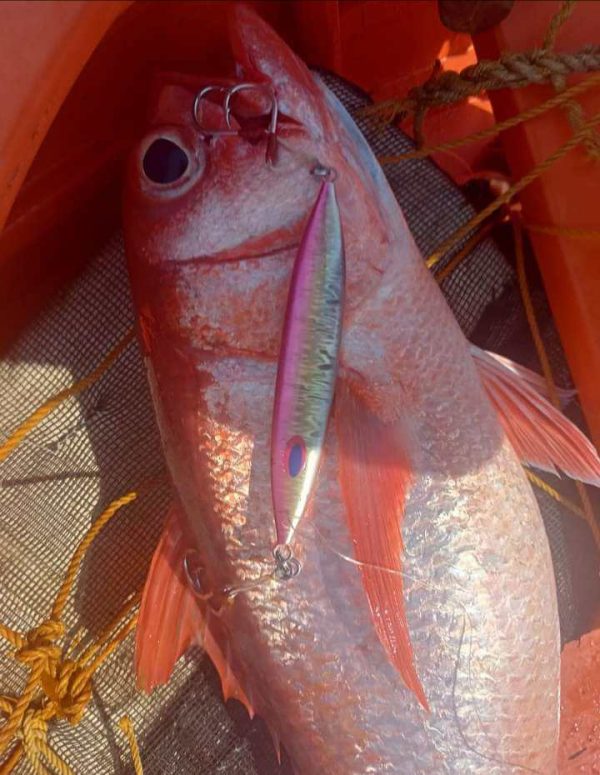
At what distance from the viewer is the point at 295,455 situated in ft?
3.80

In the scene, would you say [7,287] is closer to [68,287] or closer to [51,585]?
[68,287]

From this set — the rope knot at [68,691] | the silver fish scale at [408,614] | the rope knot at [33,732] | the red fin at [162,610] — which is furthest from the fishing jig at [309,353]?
the rope knot at [33,732]

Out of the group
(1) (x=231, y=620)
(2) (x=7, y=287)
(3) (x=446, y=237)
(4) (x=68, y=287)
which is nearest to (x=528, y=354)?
(3) (x=446, y=237)

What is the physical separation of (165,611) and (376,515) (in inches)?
22.7

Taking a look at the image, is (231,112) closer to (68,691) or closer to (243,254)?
(243,254)

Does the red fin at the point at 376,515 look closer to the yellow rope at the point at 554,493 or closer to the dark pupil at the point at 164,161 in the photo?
the dark pupil at the point at 164,161

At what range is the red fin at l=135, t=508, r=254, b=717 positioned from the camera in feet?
4.79

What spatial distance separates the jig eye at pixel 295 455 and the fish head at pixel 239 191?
0.61 ft

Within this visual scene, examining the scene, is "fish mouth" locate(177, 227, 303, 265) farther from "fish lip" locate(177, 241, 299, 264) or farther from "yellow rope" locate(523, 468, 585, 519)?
"yellow rope" locate(523, 468, 585, 519)

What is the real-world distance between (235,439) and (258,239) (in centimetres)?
38

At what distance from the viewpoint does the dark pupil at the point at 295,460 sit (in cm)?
116

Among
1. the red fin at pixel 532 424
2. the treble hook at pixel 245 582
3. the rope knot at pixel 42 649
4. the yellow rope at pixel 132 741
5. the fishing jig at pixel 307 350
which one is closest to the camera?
the fishing jig at pixel 307 350

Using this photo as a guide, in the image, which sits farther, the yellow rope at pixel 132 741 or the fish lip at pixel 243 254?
the yellow rope at pixel 132 741

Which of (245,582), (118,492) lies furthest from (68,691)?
(245,582)
